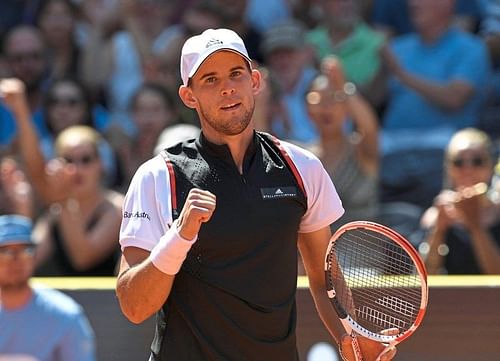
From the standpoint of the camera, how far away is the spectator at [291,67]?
7.57 meters

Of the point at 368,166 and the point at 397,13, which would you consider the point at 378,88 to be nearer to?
the point at 397,13

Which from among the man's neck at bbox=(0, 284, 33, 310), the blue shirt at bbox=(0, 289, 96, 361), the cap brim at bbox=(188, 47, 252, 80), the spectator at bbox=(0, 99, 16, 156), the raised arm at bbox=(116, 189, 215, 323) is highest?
the cap brim at bbox=(188, 47, 252, 80)

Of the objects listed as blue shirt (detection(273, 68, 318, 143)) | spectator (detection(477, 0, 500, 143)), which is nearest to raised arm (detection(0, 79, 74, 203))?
blue shirt (detection(273, 68, 318, 143))

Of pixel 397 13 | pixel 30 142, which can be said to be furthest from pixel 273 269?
pixel 397 13

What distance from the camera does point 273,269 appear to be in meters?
3.31

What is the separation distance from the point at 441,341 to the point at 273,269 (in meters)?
1.78

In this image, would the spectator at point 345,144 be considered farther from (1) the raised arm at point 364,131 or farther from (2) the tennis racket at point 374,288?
(2) the tennis racket at point 374,288

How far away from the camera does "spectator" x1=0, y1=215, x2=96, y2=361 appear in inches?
182

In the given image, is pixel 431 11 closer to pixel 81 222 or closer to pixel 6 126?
pixel 81 222

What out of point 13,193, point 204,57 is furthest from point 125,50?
point 204,57

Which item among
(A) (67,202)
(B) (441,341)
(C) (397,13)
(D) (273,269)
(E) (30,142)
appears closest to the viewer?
(D) (273,269)

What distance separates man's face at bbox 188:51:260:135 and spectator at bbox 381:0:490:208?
13.5ft

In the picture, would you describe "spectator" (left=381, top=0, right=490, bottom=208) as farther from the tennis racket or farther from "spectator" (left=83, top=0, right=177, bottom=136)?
the tennis racket

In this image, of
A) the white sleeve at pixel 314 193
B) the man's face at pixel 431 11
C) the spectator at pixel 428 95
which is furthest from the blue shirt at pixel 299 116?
the white sleeve at pixel 314 193
